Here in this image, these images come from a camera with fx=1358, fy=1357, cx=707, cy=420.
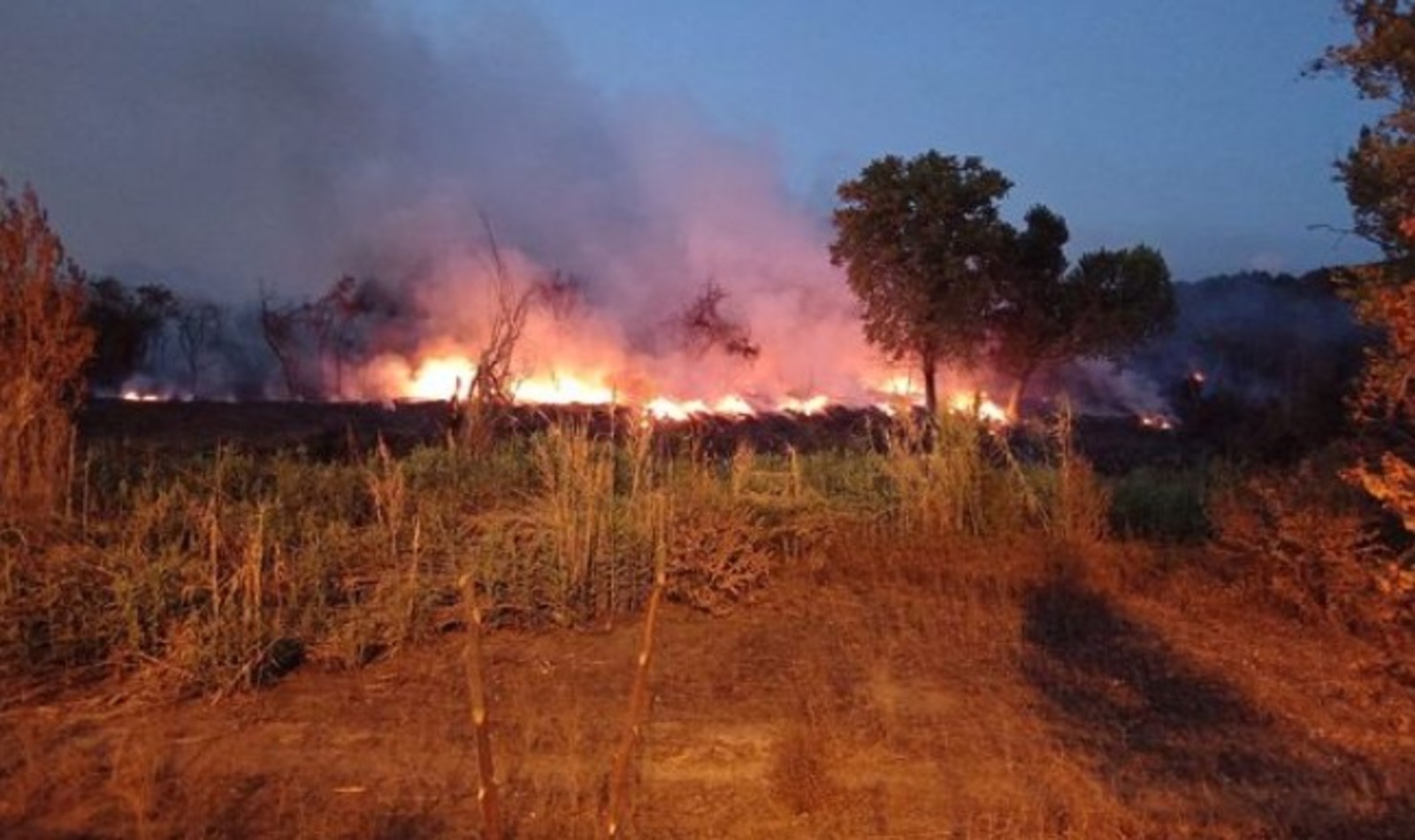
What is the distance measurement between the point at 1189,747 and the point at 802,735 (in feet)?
6.90

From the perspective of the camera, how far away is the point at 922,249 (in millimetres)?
32812

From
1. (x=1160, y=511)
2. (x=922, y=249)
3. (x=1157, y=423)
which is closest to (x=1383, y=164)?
(x=1160, y=511)

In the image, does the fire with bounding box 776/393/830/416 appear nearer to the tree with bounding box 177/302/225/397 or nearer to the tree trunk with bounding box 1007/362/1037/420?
the tree trunk with bounding box 1007/362/1037/420

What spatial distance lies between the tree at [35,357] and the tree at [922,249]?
23863 mm

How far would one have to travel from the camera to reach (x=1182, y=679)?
8.23 meters

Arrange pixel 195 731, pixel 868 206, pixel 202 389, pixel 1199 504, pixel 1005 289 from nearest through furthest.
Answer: pixel 195 731
pixel 1199 504
pixel 868 206
pixel 1005 289
pixel 202 389

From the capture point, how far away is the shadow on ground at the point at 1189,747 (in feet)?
19.8

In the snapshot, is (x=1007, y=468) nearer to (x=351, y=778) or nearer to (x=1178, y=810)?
(x=1178, y=810)

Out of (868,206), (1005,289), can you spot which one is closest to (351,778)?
(868,206)

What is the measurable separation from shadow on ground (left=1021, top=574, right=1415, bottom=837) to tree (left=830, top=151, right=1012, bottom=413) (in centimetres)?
2402

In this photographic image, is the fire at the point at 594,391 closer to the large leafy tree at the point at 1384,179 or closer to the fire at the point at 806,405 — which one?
the fire at the point at 806,405

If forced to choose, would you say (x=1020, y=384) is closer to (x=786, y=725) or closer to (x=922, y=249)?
(x=922, y=249)

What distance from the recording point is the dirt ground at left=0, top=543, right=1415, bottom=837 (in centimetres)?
577

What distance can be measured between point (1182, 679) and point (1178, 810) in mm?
2385
